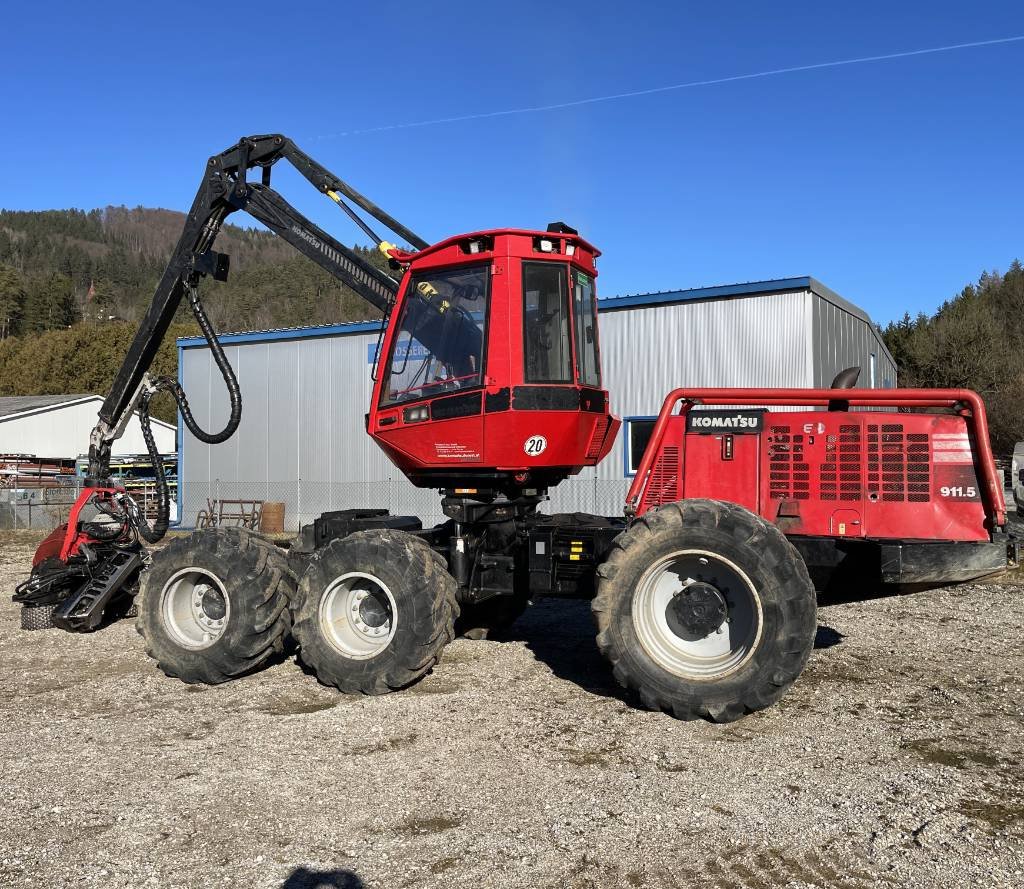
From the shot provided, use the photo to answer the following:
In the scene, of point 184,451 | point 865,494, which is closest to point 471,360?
point 865,494

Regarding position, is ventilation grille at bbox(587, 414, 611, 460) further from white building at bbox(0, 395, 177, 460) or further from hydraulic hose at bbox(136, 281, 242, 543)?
white building at bbox(0, 395, 177, 460)

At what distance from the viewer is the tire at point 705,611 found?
19.3 ft

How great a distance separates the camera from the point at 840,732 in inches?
237

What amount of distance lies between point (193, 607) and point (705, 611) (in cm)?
438

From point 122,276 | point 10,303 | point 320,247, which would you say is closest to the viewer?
point 320,247

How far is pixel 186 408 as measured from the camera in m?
9.95

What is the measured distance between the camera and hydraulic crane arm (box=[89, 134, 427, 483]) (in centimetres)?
855

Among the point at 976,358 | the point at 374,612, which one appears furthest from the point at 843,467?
the point at 976,358

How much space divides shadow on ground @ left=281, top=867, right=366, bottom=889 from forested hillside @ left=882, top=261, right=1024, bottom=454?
35851mm

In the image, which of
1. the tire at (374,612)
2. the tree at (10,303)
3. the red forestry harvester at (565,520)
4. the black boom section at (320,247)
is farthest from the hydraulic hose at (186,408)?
the tree at (10,303)

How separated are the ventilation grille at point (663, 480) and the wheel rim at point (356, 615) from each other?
221 centimetres

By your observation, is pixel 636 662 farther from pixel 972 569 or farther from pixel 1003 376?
pixel 1003 376

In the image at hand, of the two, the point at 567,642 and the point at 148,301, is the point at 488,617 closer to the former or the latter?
the point at 567,642

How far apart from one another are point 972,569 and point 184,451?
901 inches
